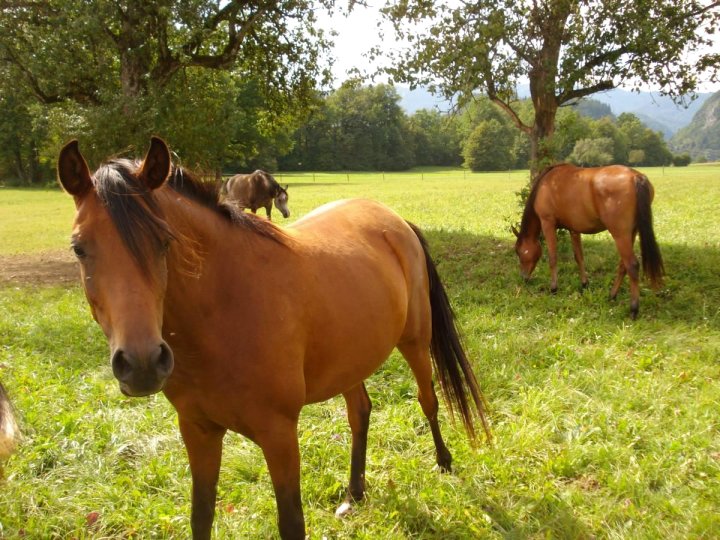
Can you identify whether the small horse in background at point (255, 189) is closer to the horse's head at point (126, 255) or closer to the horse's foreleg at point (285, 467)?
the horse's foreleg at point (285, 467)

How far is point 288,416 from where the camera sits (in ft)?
6.45

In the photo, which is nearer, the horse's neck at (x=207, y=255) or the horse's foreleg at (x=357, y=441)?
the horse's neck at (x=207, y=255)

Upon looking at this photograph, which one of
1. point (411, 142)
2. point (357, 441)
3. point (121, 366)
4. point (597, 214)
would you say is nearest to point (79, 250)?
point (121, 366)

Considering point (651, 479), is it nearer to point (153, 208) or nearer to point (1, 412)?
point (153, 208)

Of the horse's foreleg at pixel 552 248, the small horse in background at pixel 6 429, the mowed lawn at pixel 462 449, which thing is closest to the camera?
the small horse in background at pixel 6 429

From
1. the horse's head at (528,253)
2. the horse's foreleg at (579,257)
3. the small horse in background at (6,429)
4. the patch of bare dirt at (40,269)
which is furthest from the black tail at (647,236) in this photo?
the patch of bare dirt at (40,269)

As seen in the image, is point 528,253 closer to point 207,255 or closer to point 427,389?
point 427,389

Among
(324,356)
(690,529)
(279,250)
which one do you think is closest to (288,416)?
(324,356)

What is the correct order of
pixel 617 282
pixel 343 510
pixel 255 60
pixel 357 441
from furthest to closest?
pixel 255 60 → pixel 617 282 → pixel 357 441 → pixel 343 510

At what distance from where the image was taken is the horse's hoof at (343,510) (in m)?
2.75

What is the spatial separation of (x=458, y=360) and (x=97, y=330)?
4.48m

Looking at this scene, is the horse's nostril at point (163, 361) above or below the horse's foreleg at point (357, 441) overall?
above

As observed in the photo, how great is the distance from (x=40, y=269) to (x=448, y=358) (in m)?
9.54

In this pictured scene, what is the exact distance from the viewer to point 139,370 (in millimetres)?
1358
